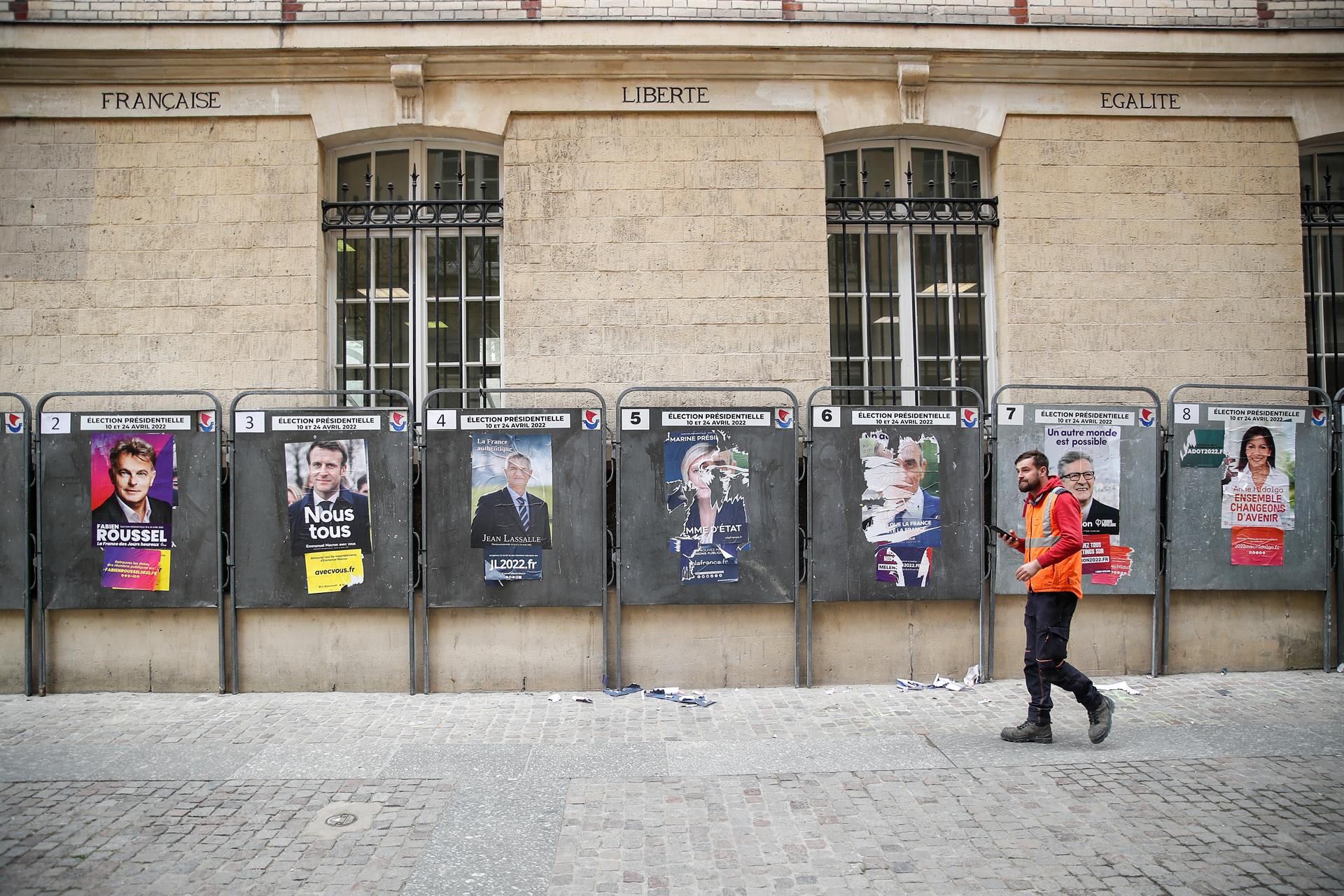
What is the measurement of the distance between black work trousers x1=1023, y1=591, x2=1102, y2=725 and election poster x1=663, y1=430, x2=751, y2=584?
91.0 inches

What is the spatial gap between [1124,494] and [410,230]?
6531mm

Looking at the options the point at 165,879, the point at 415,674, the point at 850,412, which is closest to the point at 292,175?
the point at 415,674

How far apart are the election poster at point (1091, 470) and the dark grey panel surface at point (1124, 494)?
55 mm

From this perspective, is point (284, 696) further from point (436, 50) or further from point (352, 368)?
point (436, 50)

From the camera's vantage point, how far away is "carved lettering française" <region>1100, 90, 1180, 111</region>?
26.0 feet

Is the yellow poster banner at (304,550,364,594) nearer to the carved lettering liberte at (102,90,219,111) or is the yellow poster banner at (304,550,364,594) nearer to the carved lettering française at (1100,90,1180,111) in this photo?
the carved lettering liberte at (102,90,219,111)

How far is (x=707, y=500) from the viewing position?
7.27 meters

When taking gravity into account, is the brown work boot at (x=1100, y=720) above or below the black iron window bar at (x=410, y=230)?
below

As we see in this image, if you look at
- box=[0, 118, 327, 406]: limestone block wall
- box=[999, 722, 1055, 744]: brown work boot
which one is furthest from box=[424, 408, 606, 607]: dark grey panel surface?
box=[999, 722, 1055, 744]: brown work boot

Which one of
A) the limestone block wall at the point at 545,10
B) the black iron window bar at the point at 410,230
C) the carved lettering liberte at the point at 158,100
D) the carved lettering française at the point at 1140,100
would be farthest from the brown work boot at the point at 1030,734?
the carved lettering liberte at the point at 158,100

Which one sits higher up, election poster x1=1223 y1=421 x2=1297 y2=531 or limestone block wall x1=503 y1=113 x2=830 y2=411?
limestone block wall x1=503 y1=113 x2=830 y2=411

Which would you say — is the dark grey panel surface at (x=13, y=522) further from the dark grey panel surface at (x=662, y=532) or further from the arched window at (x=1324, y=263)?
the arched window at (x=1324, y=263)

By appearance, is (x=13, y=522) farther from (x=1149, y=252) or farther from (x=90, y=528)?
(x=1149, y=252)

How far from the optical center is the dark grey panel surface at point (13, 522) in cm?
721
